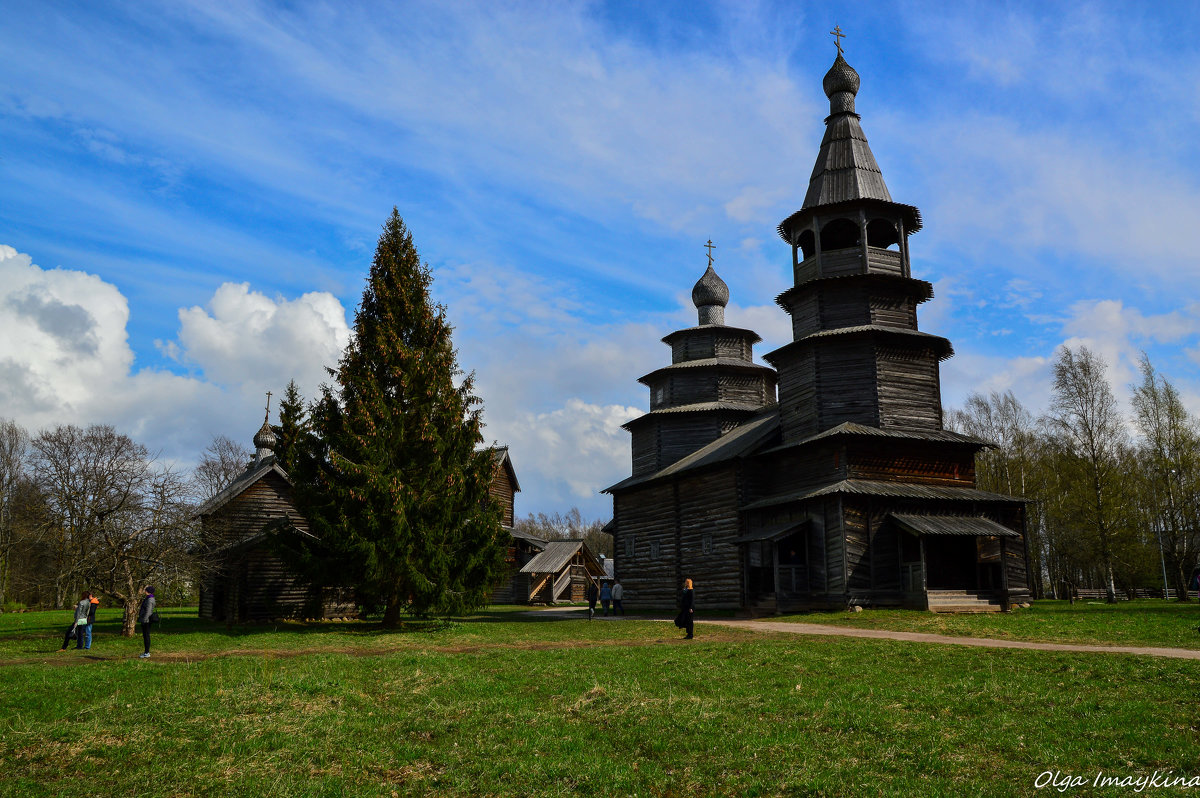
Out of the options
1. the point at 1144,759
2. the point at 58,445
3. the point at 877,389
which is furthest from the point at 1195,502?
the point at 58,445

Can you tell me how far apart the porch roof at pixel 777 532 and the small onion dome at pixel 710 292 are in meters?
19.7

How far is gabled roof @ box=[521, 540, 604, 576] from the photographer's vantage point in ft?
169

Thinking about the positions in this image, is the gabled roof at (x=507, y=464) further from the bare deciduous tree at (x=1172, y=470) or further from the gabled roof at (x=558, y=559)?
the bare deciduous tree at (x=1172, y=470)

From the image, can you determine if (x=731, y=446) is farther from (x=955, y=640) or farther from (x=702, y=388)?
(x=955, y=640)

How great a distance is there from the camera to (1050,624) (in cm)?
2220

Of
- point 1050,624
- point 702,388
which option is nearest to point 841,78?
point 702,388

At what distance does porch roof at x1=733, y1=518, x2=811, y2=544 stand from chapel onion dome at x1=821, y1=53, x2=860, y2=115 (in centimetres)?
1967

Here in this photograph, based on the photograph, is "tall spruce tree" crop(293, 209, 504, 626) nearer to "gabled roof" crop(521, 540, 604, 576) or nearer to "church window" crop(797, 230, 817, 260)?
"church window" crop(797, 230, 817, 260)

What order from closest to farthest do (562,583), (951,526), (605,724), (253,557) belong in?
1. (605,724)
2. (951,526)
3. (253,557)
4. (562,583)

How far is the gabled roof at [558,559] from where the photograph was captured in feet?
169

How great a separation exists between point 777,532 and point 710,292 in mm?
21356

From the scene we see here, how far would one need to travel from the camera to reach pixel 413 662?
52.7 ft

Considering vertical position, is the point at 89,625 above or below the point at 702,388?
below

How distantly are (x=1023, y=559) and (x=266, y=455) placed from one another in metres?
37.3
